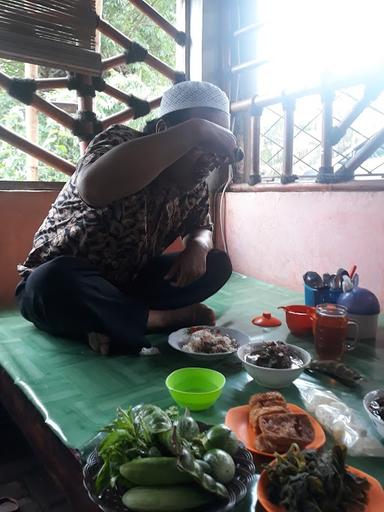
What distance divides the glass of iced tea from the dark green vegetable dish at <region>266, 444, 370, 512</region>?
60cm

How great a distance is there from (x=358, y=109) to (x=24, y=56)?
1.52m

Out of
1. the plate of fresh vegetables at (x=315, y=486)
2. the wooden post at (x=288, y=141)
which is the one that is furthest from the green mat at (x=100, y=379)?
the wooden post at (x=288, y=141)

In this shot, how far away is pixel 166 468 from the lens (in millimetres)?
524

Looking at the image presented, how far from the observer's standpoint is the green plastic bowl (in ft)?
2.81

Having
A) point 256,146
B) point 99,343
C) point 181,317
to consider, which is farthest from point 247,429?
point 256,146

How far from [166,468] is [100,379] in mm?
556

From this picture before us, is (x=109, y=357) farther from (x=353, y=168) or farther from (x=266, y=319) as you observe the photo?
(x=353, y=168)

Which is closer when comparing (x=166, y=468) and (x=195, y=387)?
(x=166, y=468)

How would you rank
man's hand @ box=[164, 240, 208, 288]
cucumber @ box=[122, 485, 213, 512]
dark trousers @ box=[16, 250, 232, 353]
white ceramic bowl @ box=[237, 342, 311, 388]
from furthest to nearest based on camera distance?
man's hand @ box=[164, 240, 208, 288], dark trousers @ box=[16, 250, 232, 353], white ceramic bowl @ box=[237, 342, 311, 388], cucumber @ box=[122, 485, 213, 512]

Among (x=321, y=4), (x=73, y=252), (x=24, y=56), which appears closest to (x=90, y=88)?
(x=24, y=56)

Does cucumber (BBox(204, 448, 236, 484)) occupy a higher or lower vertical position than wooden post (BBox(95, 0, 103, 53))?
lower

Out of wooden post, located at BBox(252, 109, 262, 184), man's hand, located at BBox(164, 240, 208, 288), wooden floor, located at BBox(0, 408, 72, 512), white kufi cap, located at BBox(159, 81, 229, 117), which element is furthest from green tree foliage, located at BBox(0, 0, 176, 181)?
wooden floor, located at BBox(0, 408, 72, 512)

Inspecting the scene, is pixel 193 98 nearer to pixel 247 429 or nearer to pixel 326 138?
pixel 326 138

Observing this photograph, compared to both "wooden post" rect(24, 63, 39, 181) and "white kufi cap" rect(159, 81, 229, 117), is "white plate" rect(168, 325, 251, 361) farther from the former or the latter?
"wooden post" rect(24, 63, 39, 181)
